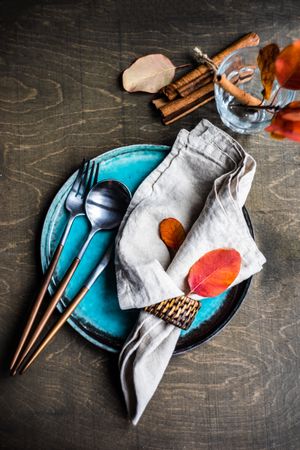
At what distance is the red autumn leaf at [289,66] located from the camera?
2.03 ft

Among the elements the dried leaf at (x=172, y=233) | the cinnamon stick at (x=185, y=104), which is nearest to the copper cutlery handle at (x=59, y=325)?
the dried leaf at (x=172, y=233)

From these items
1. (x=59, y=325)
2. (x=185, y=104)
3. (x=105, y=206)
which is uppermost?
(x=185, y=104)

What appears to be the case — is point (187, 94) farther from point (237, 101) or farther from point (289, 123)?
point (289, 123)

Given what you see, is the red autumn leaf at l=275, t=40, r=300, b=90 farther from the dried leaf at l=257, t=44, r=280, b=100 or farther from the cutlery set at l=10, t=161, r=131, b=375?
the cutlery set at l=10, t=161, r=131, b=375

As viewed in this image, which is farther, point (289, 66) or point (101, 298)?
point (101, 298)

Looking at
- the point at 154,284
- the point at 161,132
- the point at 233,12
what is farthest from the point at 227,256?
the point at 233,12

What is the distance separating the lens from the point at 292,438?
756mm

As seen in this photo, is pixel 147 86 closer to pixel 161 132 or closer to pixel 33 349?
pixel 161 132

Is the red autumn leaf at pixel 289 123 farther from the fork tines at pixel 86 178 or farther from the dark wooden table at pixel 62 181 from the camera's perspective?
the fork tines at pixel 86 178

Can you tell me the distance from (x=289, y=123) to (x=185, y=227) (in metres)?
0.20

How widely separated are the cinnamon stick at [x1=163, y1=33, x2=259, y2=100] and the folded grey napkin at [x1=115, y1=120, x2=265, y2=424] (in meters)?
0.06

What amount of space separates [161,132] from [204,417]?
0.41 meters

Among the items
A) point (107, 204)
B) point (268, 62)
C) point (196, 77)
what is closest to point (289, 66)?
point (268, 62)

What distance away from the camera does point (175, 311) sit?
2.27 feet
